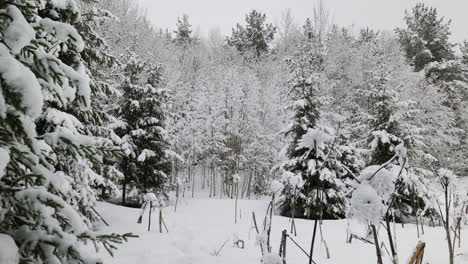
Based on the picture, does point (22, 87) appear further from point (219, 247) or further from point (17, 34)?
point (219, 247)

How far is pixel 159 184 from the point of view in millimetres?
11883

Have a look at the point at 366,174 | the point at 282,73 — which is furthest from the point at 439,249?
the point at 282,73

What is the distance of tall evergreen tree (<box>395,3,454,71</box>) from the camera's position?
23.5 m

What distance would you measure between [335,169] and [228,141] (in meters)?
9.14

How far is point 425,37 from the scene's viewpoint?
2422 cm

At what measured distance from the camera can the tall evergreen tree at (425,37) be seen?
2345cm

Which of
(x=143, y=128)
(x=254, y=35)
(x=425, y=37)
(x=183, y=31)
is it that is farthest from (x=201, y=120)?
(x=425, y=37)

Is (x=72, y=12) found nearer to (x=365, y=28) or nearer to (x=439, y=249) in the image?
(x=439, y=249)

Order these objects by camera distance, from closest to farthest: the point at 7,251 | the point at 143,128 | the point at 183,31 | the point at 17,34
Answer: the point at 7,251 < the point at 17,34 < the point at 143,128 < the point at 183,31

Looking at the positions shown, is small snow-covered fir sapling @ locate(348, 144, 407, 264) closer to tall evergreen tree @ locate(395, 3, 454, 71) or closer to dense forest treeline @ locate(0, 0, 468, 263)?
dense forest treeline @ locate(0, 0, 468, 263)

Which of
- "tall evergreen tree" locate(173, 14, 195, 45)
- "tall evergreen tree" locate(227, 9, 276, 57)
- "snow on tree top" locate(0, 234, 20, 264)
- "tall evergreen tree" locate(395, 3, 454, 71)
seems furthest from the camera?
"tall evergreen tree" locate(173, 14, 195, 45)

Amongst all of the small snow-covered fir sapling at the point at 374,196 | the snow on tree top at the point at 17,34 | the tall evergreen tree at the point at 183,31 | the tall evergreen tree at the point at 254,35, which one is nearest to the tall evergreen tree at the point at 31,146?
the snow on tree top at the point at 17,34

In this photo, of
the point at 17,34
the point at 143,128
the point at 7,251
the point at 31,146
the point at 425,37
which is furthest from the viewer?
the point at 425,37

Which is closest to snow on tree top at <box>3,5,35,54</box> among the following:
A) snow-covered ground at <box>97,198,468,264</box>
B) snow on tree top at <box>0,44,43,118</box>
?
snow on tree top at <box>0,44,43,118</box>
